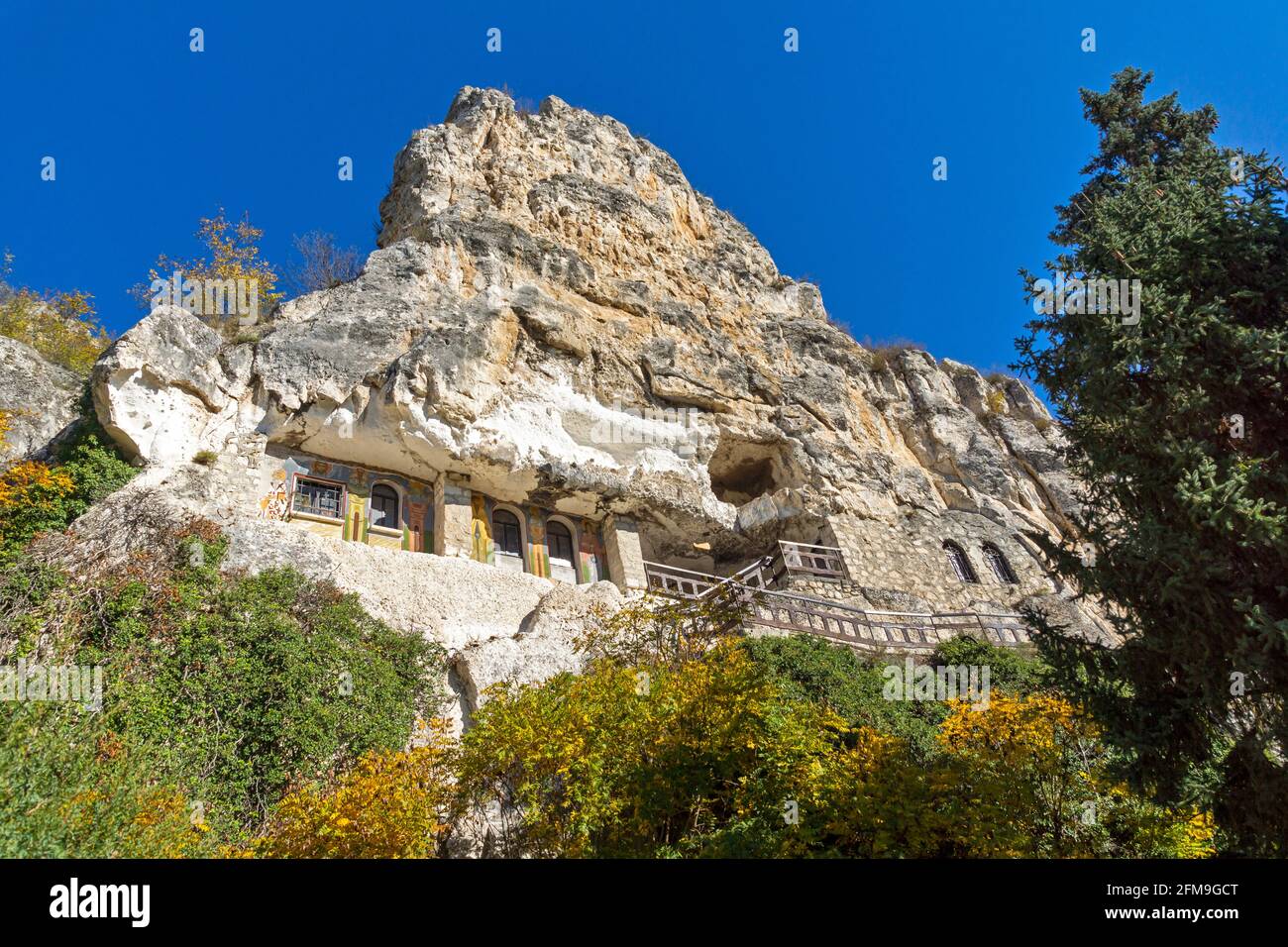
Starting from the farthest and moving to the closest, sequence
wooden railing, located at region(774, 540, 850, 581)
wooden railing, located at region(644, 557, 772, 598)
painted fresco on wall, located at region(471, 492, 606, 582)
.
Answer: wooden railing, located at region(774, 540, 850, 581) → wooden railing, located at region(644, 557, 772, 598) → painted fresco on wall, located at region(471, 492, 606, 582)

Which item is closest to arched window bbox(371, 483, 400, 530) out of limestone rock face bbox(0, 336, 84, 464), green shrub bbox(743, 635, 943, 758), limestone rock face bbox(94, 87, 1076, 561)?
limestone rock face bbox(94, 87, 1076, 561)

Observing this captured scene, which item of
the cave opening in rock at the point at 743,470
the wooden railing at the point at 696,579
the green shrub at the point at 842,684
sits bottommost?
the green shrub at the point at 842,684

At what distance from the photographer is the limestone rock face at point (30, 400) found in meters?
17.1

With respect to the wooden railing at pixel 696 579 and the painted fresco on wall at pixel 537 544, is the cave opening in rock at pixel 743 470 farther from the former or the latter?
the painted fresco on wall at pixel 537 544

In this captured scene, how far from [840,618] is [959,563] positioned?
248 inches

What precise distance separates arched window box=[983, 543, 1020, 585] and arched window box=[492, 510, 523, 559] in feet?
43.7

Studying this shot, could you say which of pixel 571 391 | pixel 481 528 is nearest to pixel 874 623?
pixel 571 391

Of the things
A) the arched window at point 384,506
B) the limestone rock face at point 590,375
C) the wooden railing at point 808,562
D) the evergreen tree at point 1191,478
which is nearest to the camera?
the evergreen tree at point 1191,478

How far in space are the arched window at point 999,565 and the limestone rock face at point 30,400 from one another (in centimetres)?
2274

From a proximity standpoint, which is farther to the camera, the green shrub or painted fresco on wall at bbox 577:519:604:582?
painted fresco on wall at bbox 577:519:604:582

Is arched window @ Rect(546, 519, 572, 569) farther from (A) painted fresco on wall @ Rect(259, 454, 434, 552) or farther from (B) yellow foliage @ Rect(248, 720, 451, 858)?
(B) yellow foliage @ Rect(248, 720, 451, 858)

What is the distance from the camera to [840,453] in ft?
77.5

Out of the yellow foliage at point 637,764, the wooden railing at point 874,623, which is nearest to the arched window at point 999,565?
the wooden railing at point 874,623

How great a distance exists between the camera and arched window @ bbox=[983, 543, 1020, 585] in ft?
74.7
